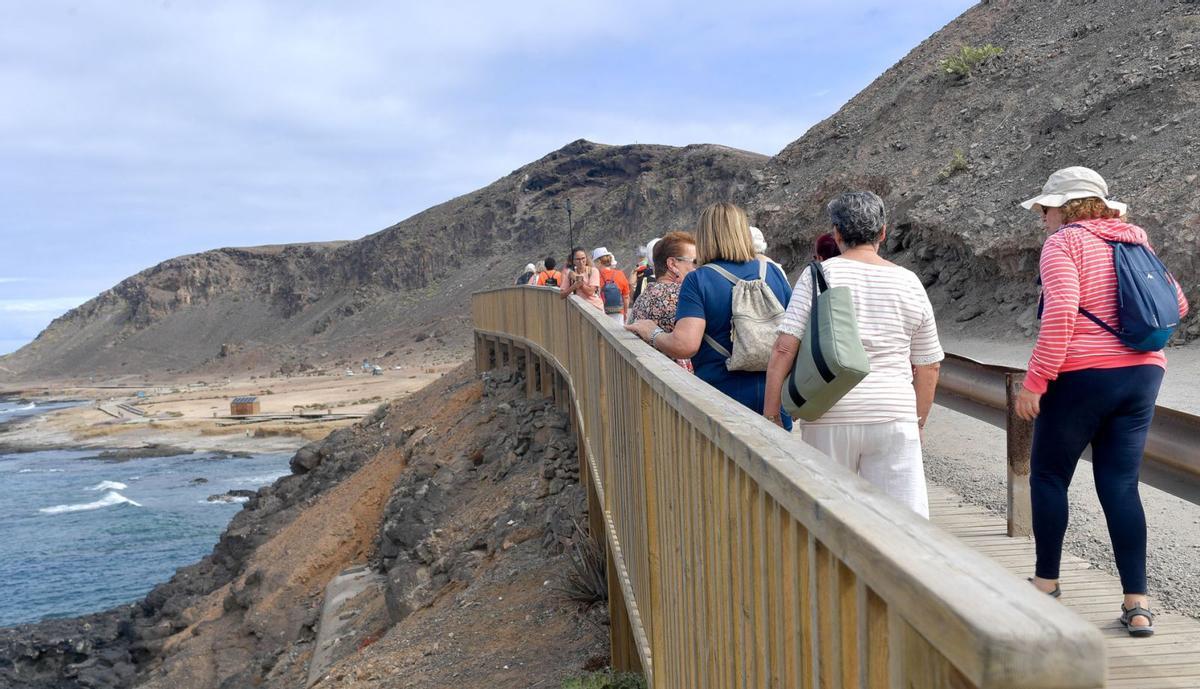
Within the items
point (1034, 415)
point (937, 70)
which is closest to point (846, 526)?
point (1034, 415)

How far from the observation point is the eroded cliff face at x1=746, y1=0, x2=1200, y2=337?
14.9 m

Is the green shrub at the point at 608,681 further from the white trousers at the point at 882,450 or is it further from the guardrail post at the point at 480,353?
the guardrail post at the point at 480,353

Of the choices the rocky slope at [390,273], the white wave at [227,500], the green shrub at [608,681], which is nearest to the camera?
the green shrub at [608,681]

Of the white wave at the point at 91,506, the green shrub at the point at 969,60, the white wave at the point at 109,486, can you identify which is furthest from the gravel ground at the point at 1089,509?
the white wave at the point at 109,486

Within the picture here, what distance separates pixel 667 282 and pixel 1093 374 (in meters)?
2.62

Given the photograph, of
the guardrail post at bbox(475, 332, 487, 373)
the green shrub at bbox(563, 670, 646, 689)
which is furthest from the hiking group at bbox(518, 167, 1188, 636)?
the guardrail post at bbox(475, 332, 487, 373)

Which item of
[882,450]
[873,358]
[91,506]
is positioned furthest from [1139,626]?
[91,506]

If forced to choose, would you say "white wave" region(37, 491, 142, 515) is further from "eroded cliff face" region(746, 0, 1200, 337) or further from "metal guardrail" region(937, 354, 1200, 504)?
"metal guardrail" region(937, 354, 1200, 504)

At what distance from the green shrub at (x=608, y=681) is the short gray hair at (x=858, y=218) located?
9.00 feet

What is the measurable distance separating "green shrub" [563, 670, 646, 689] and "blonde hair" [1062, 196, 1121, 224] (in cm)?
314

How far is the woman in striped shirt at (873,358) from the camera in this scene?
4.08m

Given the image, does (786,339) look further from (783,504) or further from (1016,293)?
(1016,293)

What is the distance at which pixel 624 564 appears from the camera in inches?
219

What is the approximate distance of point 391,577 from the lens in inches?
476
